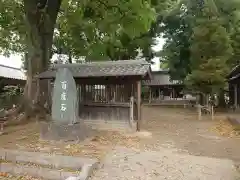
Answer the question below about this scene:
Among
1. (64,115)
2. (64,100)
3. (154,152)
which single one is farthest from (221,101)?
(64,115)

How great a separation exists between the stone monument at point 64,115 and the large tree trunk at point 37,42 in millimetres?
5111

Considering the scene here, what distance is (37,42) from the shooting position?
16656 millimetres

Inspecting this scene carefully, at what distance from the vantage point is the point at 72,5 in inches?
821

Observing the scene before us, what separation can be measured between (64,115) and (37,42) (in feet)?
22.8

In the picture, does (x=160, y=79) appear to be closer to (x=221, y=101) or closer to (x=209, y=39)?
(x=221, y=101)

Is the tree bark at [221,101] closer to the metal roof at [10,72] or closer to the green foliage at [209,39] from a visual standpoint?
the green foliage at [209,39]

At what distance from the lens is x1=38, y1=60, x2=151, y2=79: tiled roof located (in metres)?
14.0

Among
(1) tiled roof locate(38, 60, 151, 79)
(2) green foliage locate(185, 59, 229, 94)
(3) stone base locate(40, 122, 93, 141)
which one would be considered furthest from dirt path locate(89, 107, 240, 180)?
(2) green foliage locate(185, 59, 229, 94)

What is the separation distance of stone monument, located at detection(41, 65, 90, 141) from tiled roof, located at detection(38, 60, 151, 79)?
2875mm

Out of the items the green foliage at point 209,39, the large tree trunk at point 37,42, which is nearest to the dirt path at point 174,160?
the large tree trunk at point 37,42

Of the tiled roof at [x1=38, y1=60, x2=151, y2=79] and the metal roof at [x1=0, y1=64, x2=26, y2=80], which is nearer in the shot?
the tiled roof at [x1=38, y1=60, x2=151, y2=79]

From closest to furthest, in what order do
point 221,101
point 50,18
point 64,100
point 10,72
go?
1. point 64,100
2. point 50,18
3. point 221,101
4. point 10,72

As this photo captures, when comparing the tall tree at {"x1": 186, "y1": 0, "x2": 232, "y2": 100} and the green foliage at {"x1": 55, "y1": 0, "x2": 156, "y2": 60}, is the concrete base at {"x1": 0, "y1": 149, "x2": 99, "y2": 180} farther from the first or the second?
the tall tree at {"x1": 186, "y1": 0, "x2": 232, "y2": 100}

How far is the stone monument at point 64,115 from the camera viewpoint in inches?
437
